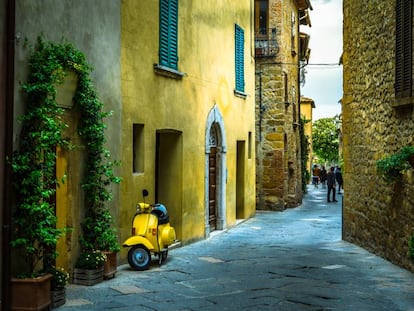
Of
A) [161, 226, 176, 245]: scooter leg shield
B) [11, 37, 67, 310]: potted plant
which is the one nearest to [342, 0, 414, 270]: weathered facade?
[161, 226, 176, 245]: scooter leg shield

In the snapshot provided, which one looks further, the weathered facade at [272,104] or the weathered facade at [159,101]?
the weathered facade at [272,104]

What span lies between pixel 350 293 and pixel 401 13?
462 centimetres

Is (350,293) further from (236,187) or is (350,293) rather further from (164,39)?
(236,187)

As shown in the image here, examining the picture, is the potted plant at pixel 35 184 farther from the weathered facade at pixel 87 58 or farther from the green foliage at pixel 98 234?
the green foliage at pixel 98 234

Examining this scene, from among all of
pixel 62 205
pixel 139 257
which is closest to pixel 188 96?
pixel 139 257

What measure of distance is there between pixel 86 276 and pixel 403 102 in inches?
211

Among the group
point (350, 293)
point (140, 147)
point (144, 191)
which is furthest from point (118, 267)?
point (350, 293)

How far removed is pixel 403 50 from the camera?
980 cm

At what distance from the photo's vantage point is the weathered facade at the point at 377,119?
Result: 9.70 meters

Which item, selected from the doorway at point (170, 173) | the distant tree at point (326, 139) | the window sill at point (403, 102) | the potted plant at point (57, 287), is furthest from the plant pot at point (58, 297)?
the distant tree at point (326, 139)

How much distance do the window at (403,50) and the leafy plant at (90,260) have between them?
16.8 ft

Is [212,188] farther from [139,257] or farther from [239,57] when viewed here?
[139,257]

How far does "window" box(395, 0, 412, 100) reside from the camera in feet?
31.1

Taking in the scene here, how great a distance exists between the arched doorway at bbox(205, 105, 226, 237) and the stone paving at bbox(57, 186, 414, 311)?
69.0 inches
